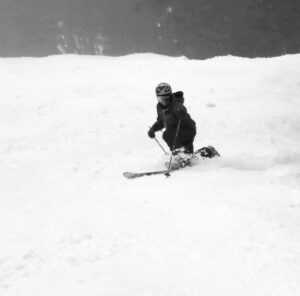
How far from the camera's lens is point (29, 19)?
4469cm

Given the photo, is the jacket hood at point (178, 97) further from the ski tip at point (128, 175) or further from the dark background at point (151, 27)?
the dark background at point (151, 27)

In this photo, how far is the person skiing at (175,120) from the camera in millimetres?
7336

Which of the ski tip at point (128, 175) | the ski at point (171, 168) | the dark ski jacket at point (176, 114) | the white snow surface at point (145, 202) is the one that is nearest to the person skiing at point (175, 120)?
the dark ski jacket at point (176, 114)

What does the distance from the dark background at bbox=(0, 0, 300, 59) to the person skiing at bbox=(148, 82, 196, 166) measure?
23378mm

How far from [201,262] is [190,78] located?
43.5 ft

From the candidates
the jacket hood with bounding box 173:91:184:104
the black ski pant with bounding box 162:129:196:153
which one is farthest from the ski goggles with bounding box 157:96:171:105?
the black ski pant with bounding box 162:129:196:153

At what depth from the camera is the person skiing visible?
24.1 feet

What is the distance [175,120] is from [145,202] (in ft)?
6.88

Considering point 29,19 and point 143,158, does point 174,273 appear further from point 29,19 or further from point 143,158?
point 29,19

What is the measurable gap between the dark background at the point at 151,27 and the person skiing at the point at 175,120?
76.7 feet

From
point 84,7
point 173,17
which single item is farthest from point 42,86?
point 84,7

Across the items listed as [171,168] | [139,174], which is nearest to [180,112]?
[171,168]

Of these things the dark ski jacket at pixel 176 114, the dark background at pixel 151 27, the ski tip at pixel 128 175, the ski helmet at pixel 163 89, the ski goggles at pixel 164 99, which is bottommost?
the ski tip at pixel 128 175

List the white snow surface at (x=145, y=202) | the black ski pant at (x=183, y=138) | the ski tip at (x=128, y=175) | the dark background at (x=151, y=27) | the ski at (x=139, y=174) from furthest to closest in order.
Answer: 1. the dark background at (x=151, y=27)
2. the black ski pant at (x=183, y=138)
3. the ski tip at (x=128, y=175)
4. the ski at (x=139, y=174)
5. the white snow surface at (x=145, y=202)
